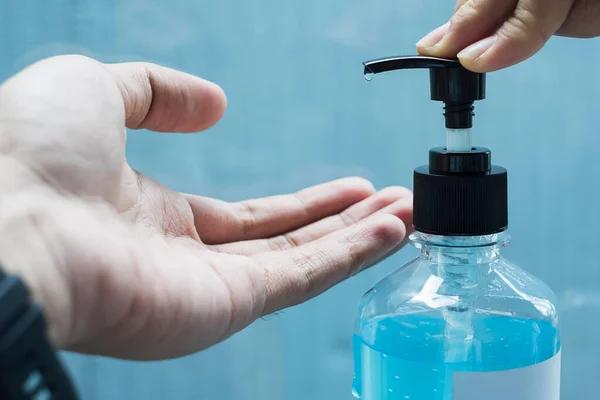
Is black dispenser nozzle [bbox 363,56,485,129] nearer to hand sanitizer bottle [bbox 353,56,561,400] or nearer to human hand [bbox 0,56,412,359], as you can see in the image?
hand sanitizer bottle [bbox 353,56,561,400]

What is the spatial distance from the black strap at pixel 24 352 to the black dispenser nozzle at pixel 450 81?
288 millimetres

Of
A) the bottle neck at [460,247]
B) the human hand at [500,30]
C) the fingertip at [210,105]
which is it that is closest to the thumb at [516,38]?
Answer: the human hand at [500,30]

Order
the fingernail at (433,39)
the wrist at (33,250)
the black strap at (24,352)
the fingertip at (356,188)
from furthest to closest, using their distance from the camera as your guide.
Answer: the fingertip at (356,188)
the fingernail at (433,39)
the wrist at (33,250)
the black strap at (24,352)

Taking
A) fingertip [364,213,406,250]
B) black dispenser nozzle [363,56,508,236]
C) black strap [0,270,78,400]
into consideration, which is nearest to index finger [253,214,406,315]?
fingertip [364,213,406,250]

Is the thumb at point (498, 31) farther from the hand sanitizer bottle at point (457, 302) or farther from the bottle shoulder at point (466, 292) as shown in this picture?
the bottle shoulder at point (466, 292)

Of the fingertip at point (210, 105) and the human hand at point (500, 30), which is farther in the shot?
the fingertip at point (210, 105)

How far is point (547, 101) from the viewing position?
76cm

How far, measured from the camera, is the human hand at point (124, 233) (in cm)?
46

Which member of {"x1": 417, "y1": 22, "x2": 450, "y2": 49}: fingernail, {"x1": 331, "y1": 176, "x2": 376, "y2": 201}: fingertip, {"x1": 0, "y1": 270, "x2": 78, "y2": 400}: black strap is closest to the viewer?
{"x1": 0, "y1": 270, "x2": 78, "y2": 400}: black strap

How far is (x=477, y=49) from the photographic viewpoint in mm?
497

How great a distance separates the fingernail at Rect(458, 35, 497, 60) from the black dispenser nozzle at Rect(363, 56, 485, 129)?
0.04 feet

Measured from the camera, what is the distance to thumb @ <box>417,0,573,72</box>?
50 cm

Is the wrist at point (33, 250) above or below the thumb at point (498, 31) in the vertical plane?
below

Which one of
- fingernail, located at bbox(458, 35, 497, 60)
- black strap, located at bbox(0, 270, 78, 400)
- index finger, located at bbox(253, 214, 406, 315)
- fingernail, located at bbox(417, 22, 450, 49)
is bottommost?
index finger, located at bbox(253, 214, 406, 315)
